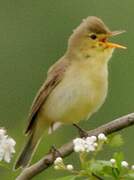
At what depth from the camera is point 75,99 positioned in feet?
18.4

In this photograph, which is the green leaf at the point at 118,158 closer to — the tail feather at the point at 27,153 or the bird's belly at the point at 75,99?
the tail feather at the point at 27,153

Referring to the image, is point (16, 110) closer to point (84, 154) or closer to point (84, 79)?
point (84, 79)

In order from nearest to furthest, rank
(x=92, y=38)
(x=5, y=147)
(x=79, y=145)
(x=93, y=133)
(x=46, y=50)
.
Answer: (x=79, y=145) → (x=5, y=147) → (x=93, y=133) → (x=92, y=38) → (x=46, y=50)

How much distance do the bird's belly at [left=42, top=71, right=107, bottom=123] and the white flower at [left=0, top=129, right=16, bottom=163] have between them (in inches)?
61.5

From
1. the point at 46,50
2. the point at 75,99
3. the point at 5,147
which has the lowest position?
the point at 46,50

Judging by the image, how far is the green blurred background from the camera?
826 cm

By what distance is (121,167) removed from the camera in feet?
12.7

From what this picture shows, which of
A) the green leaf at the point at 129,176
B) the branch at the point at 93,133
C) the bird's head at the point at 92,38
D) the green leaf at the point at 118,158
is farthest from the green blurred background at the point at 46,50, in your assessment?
the green leaf at the point at 129,176

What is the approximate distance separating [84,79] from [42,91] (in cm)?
33

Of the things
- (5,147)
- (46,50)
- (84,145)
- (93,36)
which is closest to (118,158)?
(84,145)

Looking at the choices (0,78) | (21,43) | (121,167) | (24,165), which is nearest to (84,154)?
(121,167)

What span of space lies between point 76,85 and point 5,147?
1.64 metres

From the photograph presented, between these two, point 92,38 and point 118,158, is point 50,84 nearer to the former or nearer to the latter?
point 92,38

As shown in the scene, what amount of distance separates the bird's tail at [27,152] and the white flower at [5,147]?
1.11 metres
